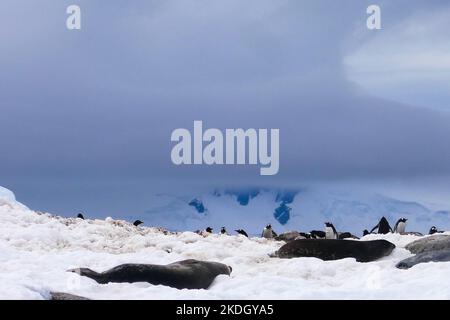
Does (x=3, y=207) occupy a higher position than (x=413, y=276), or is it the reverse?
(x=3, y=207)

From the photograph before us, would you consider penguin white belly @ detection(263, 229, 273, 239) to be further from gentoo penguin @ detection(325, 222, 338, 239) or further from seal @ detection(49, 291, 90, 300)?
seal @ detection(49, 291, 90, 300)

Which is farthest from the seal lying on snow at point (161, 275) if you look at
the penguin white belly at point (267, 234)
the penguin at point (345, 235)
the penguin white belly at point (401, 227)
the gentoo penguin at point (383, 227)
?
the gentoo penguin at point (383, 227)

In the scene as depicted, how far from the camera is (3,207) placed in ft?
Answer: 59.8

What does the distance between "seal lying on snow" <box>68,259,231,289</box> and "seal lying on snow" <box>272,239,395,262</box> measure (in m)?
2.55

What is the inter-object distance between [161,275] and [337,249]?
159 inches

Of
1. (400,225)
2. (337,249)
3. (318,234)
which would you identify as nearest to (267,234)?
(318,234)

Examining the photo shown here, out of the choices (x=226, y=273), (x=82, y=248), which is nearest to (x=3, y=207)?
(x=82, y=248)

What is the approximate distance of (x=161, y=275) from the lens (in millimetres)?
10094

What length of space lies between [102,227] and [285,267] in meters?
6.49


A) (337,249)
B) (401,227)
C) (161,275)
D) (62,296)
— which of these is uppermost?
(401,227)

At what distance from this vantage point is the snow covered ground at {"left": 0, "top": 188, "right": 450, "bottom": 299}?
807cm

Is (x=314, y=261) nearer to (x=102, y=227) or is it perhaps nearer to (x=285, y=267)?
(x=285, y=267)

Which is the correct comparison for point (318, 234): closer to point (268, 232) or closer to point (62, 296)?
point (268, 232)
